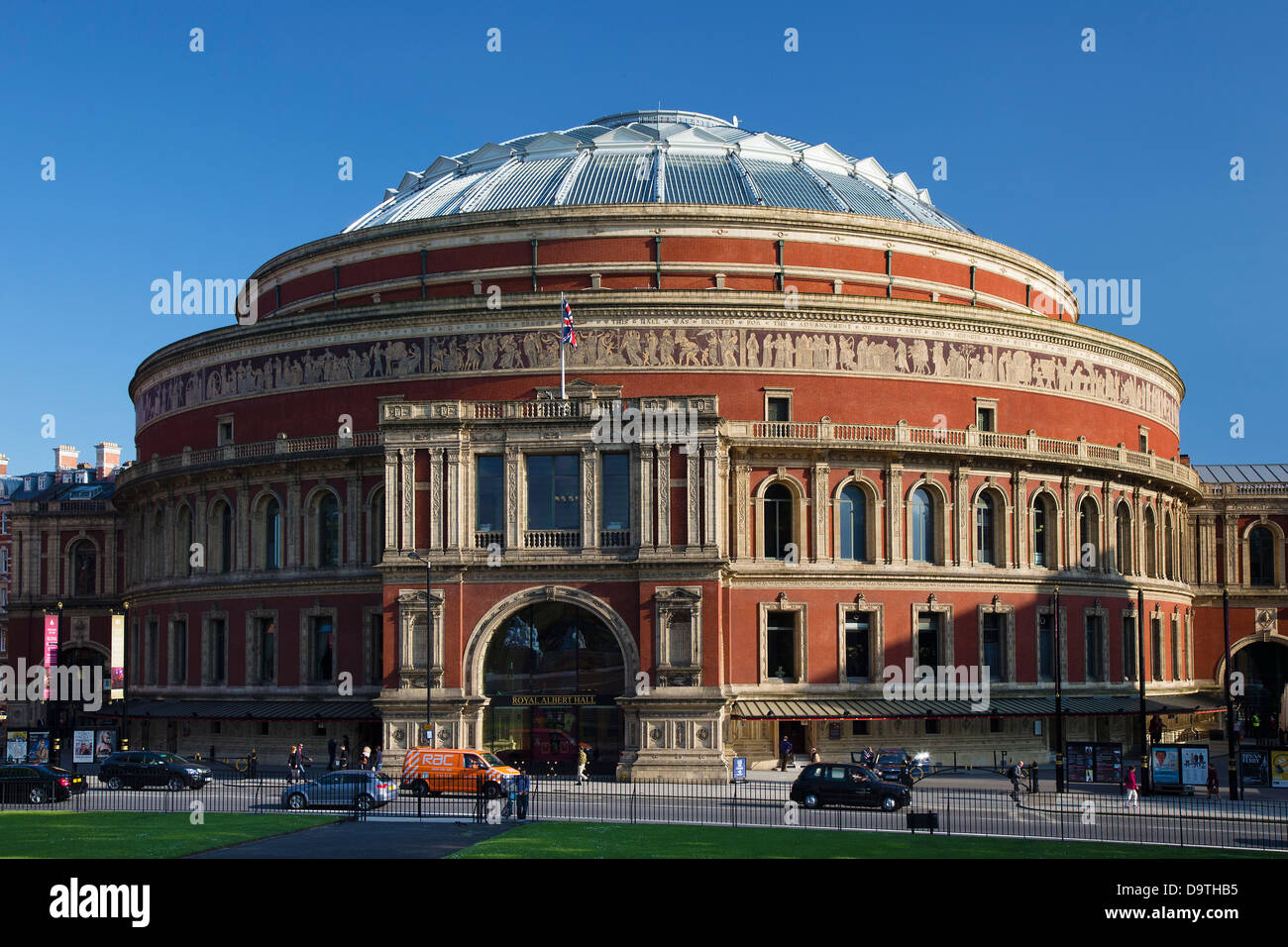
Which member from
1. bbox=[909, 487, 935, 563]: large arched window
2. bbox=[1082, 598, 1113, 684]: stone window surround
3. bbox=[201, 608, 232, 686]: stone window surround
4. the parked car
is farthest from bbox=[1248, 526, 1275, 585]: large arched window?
the parked car

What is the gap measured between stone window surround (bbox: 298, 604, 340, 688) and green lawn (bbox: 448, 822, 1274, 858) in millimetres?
27011

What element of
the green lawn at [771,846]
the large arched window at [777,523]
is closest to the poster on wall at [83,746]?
the large arched window at [777,523]

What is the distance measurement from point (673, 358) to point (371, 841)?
29.6m

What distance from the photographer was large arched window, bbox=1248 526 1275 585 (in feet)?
264

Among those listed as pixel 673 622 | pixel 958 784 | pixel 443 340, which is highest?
pixel 443 340

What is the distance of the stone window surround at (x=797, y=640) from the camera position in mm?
57625

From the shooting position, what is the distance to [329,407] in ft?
204

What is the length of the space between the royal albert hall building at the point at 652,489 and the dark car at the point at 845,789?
6885 mm

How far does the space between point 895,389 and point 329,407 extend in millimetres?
23404

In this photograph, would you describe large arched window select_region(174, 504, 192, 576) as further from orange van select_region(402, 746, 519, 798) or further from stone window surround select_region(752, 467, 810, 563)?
stone window surround select_region(752, 467, 810, 563)

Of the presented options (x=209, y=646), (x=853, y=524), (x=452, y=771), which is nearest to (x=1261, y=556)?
(x=853, y=524)
